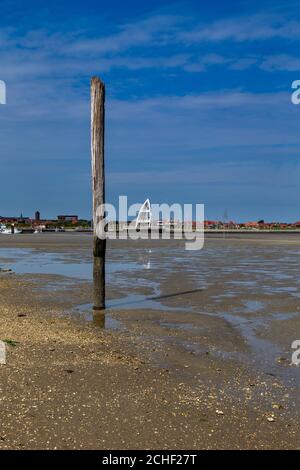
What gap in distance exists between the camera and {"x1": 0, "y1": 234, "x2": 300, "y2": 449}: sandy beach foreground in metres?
4.74

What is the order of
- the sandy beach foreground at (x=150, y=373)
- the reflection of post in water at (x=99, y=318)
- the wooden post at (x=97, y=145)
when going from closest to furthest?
the sandy beach foreground at (x=150, y=373), the reflection of post in water at (x=99, y=318), the wooden post at (x=97, y=145)

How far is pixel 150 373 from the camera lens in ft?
22.2

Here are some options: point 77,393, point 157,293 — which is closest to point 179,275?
point 157,293

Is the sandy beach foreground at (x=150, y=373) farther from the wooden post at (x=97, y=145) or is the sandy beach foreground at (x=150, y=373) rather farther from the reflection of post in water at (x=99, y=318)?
the wooden post at (x=97, y=145)

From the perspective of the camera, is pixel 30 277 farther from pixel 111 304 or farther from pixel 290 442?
pixel 290 442

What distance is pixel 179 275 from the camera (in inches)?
811

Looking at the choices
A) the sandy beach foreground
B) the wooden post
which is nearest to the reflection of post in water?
the sandy beach foreground

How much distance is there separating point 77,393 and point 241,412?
1.86m

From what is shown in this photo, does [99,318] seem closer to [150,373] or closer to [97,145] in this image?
[97,145]

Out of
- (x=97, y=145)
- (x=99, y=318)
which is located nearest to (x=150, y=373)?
(x=99, y=318)

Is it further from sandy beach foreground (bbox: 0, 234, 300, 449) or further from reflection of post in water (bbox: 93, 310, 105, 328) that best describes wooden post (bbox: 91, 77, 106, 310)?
sandy beach foreground (bbox: 0, 234, 300, 449)

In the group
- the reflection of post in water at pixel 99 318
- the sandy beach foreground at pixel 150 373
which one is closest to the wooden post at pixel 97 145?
the reflection of post in water at pixel 99 318

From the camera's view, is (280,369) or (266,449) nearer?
(266,449)

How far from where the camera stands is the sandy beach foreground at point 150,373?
474cm
